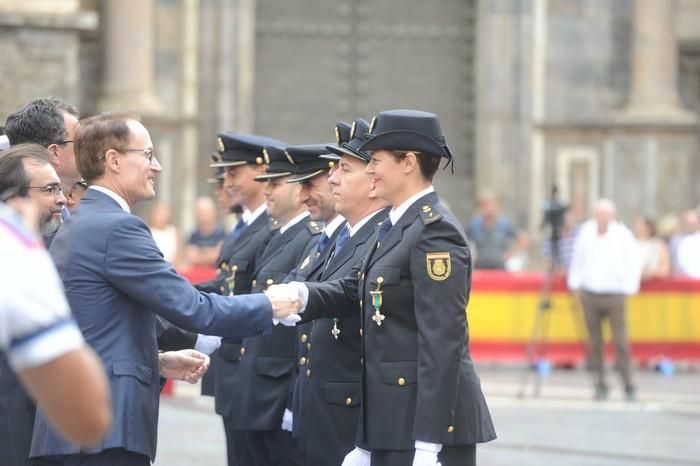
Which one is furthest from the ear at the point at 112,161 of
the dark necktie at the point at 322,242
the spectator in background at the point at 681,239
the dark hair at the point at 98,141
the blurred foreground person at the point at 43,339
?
the spectator in background at the point at 681,239

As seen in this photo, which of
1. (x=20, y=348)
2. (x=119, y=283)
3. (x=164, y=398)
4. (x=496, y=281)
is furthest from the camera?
(x=496, y=281)

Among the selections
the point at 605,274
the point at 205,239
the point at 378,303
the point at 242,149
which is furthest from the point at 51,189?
the point at 205,239

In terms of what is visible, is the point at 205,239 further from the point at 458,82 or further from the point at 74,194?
the point at 74,194

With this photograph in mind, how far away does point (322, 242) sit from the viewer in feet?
23.5

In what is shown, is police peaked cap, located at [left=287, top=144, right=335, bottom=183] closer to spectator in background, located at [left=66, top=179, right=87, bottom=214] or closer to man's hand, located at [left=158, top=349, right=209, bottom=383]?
spectator in background, located at [left=66, top=179, right=87, bottom=214]

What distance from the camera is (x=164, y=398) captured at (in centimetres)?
1390

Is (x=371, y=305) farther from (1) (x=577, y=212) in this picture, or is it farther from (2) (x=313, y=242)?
(1) (x=577, y=212)

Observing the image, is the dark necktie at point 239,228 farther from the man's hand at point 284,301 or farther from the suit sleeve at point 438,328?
the suit sleeve at point 438,328

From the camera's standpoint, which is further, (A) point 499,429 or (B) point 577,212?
(B) point 577,212

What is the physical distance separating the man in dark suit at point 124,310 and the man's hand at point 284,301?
197 millimetres

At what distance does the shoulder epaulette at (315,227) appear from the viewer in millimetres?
7523

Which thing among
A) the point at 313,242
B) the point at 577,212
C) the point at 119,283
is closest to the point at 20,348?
the point at 119,283

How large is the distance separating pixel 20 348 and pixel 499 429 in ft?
30.8

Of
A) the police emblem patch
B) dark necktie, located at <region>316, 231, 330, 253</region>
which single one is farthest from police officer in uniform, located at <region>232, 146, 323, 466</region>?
the police emblem patch
